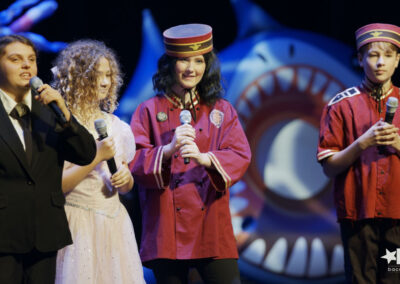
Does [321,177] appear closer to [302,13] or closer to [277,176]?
[277,176]

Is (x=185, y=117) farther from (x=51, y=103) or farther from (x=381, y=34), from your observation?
(x=381, y=34)

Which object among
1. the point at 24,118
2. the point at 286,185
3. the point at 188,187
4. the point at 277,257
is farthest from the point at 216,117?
the point at 277,257

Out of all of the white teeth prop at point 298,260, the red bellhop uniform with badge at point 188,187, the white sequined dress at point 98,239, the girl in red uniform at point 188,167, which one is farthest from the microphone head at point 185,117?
the white teeth prop at point 298,260

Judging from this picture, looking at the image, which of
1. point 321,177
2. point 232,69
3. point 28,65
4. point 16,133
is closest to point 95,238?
point 16,133

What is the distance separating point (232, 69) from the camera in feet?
13.0

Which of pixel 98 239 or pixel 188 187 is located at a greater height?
pixel 188 187

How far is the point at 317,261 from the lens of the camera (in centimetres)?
404

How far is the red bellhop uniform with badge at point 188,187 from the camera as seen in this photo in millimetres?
2600

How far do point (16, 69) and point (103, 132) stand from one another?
39 cm

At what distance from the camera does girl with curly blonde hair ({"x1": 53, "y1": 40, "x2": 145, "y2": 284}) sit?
237 centimetres

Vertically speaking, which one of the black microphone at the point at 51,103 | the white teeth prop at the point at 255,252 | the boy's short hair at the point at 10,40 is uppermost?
the boy's short hair at the point at 10,40

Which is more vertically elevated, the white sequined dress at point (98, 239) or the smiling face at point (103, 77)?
the smiling face at point (103, 77)

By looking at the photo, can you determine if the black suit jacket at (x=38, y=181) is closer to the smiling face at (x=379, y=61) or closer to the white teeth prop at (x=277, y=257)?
the smiling face at (x=379, y=61)
